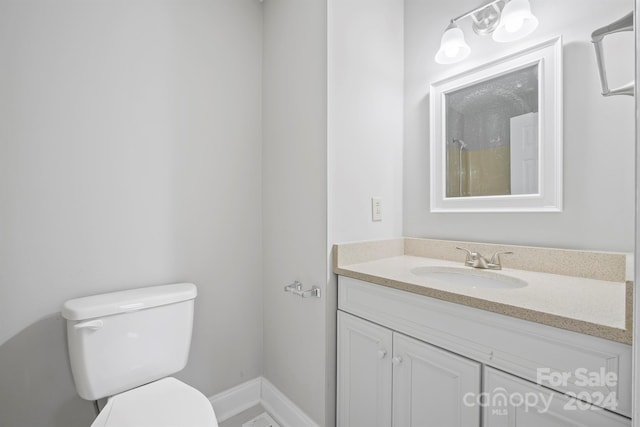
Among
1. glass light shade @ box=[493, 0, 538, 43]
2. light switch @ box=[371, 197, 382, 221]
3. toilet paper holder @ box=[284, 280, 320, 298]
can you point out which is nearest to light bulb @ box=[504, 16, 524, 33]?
glass light shade @ box=[493, 0, 538, 43]

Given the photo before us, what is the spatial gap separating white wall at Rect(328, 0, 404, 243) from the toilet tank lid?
73cm

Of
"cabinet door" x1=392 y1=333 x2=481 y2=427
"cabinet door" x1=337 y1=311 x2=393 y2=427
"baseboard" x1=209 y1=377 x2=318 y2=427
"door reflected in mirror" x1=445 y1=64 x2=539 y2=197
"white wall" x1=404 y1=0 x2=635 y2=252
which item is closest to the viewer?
"cabinet door" x1=392 y1=333 x2=481 y2=427

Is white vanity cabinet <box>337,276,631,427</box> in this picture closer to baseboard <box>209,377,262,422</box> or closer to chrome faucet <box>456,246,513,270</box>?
chrome faucet <box>456,246,513,270</box>

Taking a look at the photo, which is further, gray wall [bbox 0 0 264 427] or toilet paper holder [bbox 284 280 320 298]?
toilet paper holder [bbox 284 280 320 298]

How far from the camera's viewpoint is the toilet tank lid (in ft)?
3.49

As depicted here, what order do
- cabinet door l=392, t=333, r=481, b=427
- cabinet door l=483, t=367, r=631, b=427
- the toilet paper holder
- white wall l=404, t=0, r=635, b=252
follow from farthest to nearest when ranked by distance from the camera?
the toilet paper holder
white wall l=404, t=0, r=635, b=252
cabinet door l=392, t=333, r=481, b=427
cabinet door l=483, t=367, r=631, b=427

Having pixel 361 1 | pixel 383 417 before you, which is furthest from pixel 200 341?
pixel 361 1

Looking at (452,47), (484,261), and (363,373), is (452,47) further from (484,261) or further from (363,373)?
(363,373)

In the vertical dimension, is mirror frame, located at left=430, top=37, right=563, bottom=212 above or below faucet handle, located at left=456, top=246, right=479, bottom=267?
above

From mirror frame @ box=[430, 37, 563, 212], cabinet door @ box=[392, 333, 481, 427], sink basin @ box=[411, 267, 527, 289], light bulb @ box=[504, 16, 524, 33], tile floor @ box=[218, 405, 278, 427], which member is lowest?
tile floor @ box=[218, 405, 278, 427]

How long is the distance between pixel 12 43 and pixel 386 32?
1622 mm

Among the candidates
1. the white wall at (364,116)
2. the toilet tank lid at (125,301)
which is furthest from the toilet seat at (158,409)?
the white wall at (364,116)

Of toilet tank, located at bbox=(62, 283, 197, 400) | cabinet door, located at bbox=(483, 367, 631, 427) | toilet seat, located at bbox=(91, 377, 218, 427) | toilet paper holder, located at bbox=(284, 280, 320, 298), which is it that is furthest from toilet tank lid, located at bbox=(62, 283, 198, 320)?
cabinet door, located at bbox=(483, 367, 631, 427)

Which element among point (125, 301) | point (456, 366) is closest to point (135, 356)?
point (125, 301)
